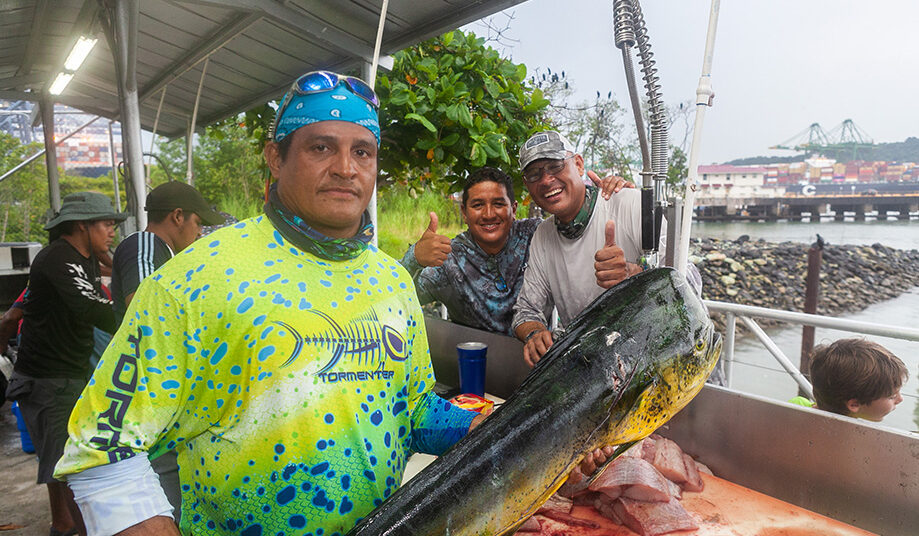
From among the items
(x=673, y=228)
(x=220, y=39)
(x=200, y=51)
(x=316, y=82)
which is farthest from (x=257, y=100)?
(x=673, y=228)

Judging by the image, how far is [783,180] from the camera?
5862 cm

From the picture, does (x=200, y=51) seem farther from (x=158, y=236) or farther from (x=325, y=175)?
(x=325, y=175)

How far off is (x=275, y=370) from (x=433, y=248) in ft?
7.73

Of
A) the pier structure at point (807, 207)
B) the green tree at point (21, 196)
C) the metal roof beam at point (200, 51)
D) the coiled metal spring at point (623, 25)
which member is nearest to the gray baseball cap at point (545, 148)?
the coiled metal spring at point (623, 25)

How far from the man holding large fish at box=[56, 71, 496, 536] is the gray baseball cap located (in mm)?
1641

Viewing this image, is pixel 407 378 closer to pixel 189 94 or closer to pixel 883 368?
pixel 883 368

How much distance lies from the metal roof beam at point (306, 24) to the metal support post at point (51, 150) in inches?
196

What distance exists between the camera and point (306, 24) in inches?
133

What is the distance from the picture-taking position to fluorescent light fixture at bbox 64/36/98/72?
4.26m

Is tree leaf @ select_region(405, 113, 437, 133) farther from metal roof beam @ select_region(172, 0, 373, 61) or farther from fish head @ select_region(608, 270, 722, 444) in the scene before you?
fish head @ select_region(608, 270, 722, 444)

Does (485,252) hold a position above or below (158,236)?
below

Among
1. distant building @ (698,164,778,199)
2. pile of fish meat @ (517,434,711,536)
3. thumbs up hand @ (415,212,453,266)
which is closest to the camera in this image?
pile of fish meat @ (517,434,711,536)

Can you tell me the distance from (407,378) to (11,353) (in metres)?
5.76

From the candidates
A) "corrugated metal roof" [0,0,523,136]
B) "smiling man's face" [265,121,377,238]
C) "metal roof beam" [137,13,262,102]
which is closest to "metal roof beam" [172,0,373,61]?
"corrugated metal roof" [0,0,523,136]
